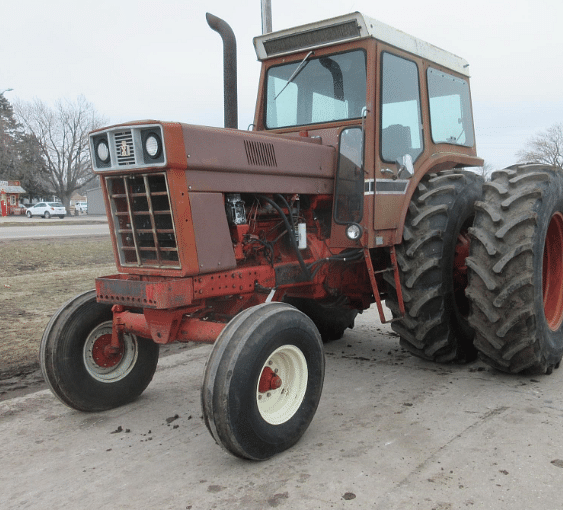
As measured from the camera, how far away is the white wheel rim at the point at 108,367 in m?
4.38

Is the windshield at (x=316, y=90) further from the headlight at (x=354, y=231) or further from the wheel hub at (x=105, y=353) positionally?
the wheel hub at (x=105, y=353)

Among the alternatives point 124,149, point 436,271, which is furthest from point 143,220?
point 436,271

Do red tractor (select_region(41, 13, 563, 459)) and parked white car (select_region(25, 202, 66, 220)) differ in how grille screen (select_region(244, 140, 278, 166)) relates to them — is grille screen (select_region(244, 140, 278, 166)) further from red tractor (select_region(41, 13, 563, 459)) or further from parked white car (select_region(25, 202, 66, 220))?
parked white car (select_region(25, 202, 66, 220))

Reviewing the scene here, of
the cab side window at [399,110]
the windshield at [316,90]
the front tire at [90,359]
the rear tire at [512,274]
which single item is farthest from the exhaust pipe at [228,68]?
the rear tire at [512,274]

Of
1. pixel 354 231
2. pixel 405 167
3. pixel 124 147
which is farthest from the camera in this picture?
pixel 405 167

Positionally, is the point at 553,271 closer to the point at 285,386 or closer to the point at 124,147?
the point at 285,386

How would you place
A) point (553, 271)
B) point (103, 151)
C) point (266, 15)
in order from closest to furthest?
point (103, 151) → point (553, 271) → point (266, 15)

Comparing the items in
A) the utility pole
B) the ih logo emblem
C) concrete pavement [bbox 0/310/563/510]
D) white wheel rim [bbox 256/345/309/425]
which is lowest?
concrete pavement [bbox 0/310/563/510]

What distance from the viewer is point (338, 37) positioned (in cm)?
473

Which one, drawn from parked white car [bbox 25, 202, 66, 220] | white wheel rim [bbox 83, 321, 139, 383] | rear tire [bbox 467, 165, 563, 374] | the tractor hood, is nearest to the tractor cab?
the tractor hood

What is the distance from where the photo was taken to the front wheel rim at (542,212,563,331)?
5320 mm

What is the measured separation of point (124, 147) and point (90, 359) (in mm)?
1652

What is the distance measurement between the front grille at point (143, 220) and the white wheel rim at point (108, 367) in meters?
0.70

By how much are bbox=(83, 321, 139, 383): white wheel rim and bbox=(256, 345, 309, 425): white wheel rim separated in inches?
55.2
